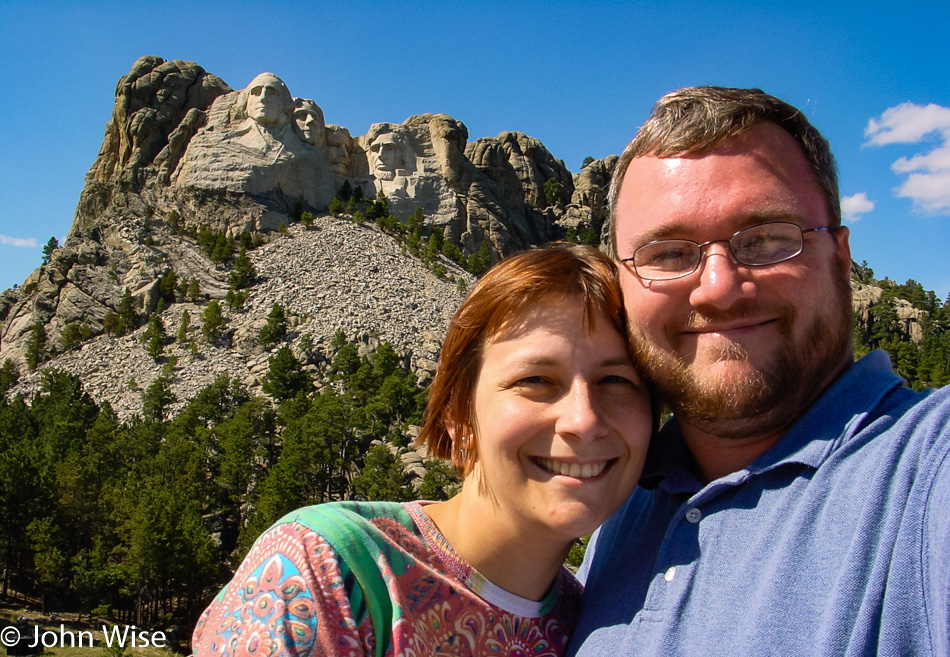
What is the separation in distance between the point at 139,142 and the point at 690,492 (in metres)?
95.4

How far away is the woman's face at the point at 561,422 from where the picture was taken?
2.80 metres

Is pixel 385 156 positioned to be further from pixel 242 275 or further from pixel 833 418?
pixel 833 418

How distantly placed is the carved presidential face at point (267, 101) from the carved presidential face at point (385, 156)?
41.4 ft

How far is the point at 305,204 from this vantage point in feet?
269

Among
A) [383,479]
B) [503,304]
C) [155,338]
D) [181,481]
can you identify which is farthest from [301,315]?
[503,304]

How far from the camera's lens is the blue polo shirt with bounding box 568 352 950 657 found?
1.92 meters

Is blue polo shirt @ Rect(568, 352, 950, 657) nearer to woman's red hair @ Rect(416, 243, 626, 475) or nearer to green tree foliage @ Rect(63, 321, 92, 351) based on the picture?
woman's red hair @ Rect(416, 243, 626, 475)

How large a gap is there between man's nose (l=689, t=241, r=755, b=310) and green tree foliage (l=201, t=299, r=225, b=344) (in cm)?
6063

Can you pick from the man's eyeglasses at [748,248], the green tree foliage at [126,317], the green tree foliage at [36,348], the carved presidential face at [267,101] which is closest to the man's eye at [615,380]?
the man's eyeglasses at [748,248]

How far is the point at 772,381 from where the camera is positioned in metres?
2.53

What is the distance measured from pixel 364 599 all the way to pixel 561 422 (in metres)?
1.02

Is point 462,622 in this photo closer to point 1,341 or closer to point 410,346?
point 410,346

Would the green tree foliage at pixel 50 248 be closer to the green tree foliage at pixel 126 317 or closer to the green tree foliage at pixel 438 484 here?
the green tree foliage at pixel 126 317

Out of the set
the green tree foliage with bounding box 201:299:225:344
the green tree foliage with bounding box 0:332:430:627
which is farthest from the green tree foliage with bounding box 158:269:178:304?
the green tree foliage with bounding box 0:332:430:627
